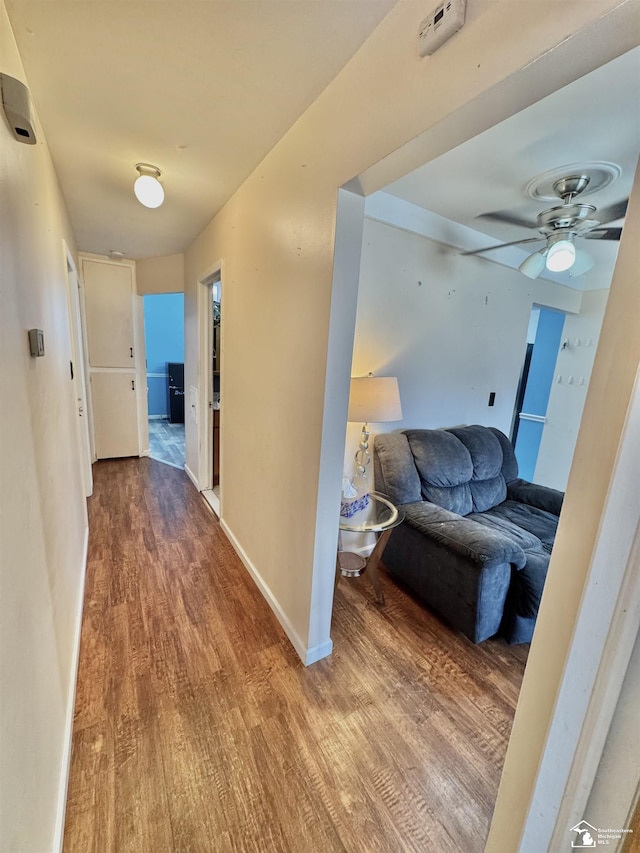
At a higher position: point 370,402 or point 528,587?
point 370,402

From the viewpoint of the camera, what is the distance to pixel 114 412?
4273mm

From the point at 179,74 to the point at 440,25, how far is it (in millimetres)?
963

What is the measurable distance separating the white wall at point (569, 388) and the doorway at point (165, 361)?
555 cm

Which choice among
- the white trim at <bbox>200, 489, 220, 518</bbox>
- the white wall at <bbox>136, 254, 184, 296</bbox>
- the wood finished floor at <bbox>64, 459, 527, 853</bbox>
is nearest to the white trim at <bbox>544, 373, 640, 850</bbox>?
the wood finished floor at <bbox>64, 459, 527, 853</bbox>

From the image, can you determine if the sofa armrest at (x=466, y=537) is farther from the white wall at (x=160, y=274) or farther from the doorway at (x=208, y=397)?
the white wall at (x=160, y=274)

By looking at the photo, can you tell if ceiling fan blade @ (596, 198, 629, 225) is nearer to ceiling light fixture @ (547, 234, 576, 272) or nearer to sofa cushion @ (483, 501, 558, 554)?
ceiling light fixture @ (547, 234, 576, 272)

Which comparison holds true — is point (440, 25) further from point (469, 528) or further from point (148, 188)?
point (469, 528)

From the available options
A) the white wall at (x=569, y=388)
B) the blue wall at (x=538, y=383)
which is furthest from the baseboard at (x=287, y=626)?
the blue wall at (x=538, y=383)

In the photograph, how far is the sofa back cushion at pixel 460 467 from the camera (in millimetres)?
2396

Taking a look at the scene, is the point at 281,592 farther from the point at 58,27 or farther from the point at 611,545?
the point at 58,27

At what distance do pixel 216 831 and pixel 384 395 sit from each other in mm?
1860

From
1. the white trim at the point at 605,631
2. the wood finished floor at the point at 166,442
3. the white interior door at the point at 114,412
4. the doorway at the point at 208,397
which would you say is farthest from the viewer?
the wood finished floor at the point at 166,442

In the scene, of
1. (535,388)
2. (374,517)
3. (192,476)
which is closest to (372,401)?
(374,517)

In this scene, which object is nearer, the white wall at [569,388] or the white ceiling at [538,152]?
the white ceiling at [538,152]
